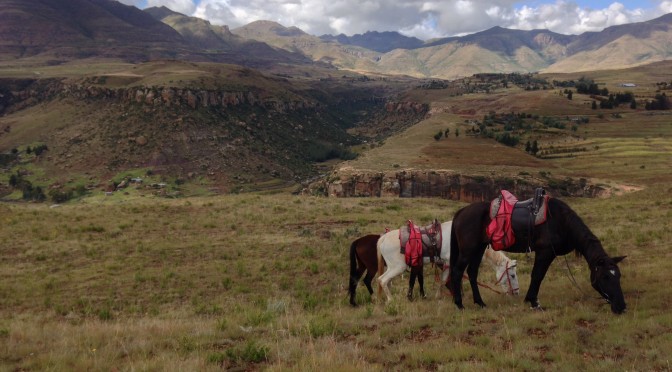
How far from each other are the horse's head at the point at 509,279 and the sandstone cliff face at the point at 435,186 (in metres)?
42.4

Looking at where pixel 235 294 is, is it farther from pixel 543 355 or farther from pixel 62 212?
pixel 62 212

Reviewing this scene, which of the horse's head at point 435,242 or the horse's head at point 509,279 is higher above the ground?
the horse's head at point 435,242

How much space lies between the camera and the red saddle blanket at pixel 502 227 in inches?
345

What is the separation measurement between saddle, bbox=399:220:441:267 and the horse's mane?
2.87 meters

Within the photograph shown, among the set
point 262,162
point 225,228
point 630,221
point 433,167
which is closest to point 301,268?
point 225,228

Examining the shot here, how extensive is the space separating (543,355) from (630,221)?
1733 cm

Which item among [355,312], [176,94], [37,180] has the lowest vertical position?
[37,180]

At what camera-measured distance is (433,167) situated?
6059cm

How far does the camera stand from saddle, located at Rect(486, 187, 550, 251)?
8688 mm

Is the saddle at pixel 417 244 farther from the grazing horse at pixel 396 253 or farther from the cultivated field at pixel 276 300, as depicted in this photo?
the cultivated field at pixel 276 300

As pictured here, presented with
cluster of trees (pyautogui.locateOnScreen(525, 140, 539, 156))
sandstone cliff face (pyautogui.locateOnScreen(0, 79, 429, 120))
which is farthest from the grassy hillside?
sandstone cliff face (pyautogui.locateOnScreen(0, 79, 429, 120))

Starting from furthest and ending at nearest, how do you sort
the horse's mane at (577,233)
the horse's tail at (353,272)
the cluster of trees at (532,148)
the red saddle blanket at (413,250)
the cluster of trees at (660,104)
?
the cluster of trees at (660,104) → the cluster of trees at (532,148) → the horse's tail at (353,272) → the red saddle blanket at (413,250) → the horse's mane at (577,233)

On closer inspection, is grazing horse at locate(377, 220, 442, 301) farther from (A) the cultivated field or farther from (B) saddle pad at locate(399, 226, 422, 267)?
(A) the cultivated field

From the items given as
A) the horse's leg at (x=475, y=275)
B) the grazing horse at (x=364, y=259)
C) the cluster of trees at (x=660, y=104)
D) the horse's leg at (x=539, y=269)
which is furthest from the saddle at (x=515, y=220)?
the cluster of trees at (x=660, y=104)
